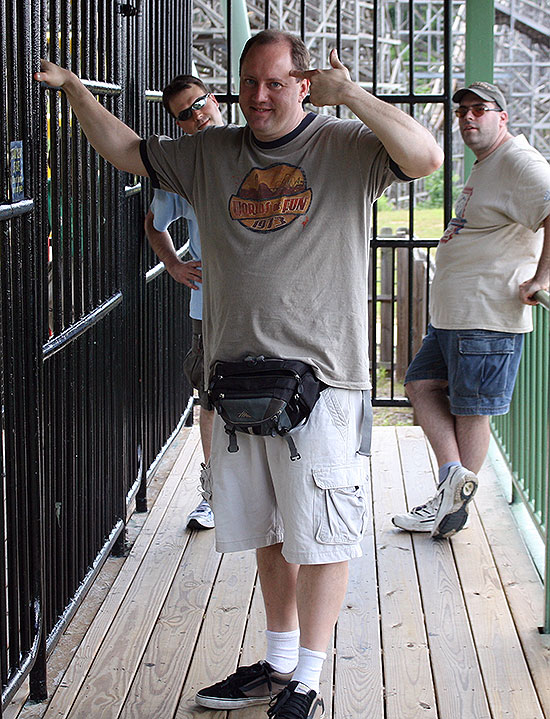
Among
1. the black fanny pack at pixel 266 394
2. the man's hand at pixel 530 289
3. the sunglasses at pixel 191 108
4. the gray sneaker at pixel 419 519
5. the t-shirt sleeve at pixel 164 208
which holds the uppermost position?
the sunglasses at pixel 191 108

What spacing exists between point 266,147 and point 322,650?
4.42 feet

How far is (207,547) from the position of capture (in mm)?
3863

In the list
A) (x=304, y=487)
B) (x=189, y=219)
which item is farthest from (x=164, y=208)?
(x=304, y=487)

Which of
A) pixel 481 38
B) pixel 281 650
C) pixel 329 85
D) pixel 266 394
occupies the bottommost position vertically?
pixel 281 650

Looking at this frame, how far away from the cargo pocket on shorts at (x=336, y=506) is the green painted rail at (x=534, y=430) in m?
0.92

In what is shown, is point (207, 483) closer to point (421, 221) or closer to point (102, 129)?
point (102, 129)

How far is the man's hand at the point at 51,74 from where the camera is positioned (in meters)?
2.44

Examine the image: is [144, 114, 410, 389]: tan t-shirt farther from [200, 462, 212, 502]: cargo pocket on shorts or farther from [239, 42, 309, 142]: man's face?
[200, 462, 212, 502]: cargo pocket on shorts

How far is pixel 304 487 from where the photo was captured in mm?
2506

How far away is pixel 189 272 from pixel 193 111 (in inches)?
22.7

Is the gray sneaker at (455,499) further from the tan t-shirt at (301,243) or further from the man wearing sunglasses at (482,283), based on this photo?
the tan t-shirt at (301,243)

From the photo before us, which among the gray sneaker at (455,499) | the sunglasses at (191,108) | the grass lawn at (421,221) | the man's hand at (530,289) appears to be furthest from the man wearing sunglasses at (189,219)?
the grass lawn at (421,221)

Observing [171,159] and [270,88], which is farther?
[171,159]

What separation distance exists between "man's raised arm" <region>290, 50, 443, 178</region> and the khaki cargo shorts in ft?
2.04
